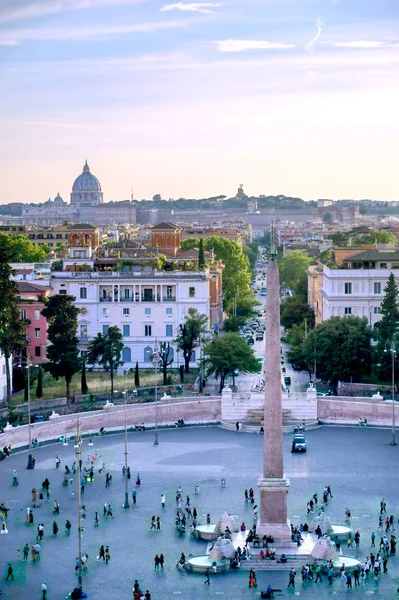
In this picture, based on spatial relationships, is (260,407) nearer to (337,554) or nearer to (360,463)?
(360,463)

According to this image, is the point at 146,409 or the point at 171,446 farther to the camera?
the point at 146,409

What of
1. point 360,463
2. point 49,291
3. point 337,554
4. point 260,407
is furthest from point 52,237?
point 337,554

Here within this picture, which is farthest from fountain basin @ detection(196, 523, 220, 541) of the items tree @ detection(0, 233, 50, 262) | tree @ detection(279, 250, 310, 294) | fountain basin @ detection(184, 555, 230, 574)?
tree @ detection(279, 250, 310, 294)

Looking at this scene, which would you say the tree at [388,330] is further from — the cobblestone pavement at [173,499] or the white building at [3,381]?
the white building at [3,381]

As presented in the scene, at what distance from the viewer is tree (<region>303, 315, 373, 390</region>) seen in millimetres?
69938

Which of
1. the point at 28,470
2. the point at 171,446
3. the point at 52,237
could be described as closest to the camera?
the point at 28,470

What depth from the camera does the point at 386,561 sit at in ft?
136

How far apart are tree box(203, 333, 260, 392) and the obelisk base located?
94.0 feet

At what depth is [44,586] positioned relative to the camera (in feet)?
126

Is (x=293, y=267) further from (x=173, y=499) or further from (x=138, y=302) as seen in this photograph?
(x=173, y=499)

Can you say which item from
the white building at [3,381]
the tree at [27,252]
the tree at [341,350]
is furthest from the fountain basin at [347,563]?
the tree at [27,252]

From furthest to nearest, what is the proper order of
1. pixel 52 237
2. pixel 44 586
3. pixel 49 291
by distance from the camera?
1. pixel 52 237
2. pixel 49 291
3. pixel 44 586

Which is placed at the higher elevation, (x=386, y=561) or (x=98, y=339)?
(x=98, y=339)

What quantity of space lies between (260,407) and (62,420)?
388 inches
